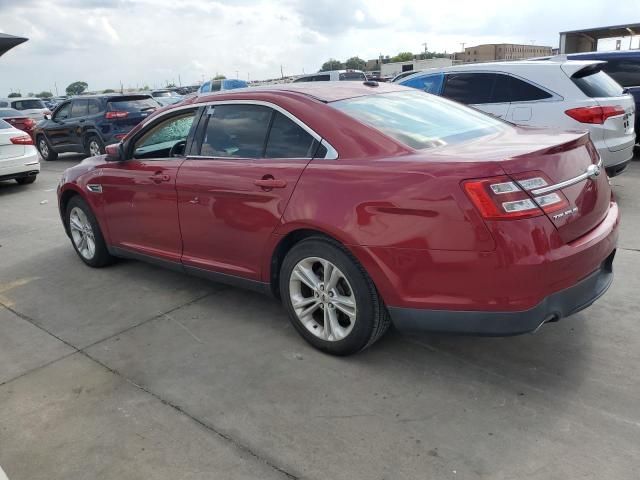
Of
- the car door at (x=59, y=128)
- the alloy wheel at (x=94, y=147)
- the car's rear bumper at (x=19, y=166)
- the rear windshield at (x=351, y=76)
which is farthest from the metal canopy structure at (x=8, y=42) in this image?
the rear windshield at (x=351, y=76)

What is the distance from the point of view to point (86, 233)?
5.29m

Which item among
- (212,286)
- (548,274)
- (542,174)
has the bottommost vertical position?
(212,286)

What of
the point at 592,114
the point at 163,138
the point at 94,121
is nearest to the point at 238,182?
the point at 163,138

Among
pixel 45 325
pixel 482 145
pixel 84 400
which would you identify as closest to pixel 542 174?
pixel 482 145

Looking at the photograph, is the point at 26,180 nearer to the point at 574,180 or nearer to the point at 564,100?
the point at 564,100

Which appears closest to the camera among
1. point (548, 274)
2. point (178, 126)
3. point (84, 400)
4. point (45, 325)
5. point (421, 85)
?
point (548, 274)

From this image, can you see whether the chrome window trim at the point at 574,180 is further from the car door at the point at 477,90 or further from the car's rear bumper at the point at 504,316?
the car door at the point at 477,90

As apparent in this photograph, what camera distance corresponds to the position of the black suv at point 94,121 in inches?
503

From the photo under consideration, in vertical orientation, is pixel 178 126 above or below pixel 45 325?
above

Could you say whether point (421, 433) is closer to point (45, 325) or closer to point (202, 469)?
point (202, 469)

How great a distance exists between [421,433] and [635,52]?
27.3 ft

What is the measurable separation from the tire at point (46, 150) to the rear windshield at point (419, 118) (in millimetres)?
13021

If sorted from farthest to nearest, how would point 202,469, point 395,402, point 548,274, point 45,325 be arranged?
point 45,325
point 395,402
point 548,274
point 202,469

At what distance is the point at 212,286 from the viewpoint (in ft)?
15.4
